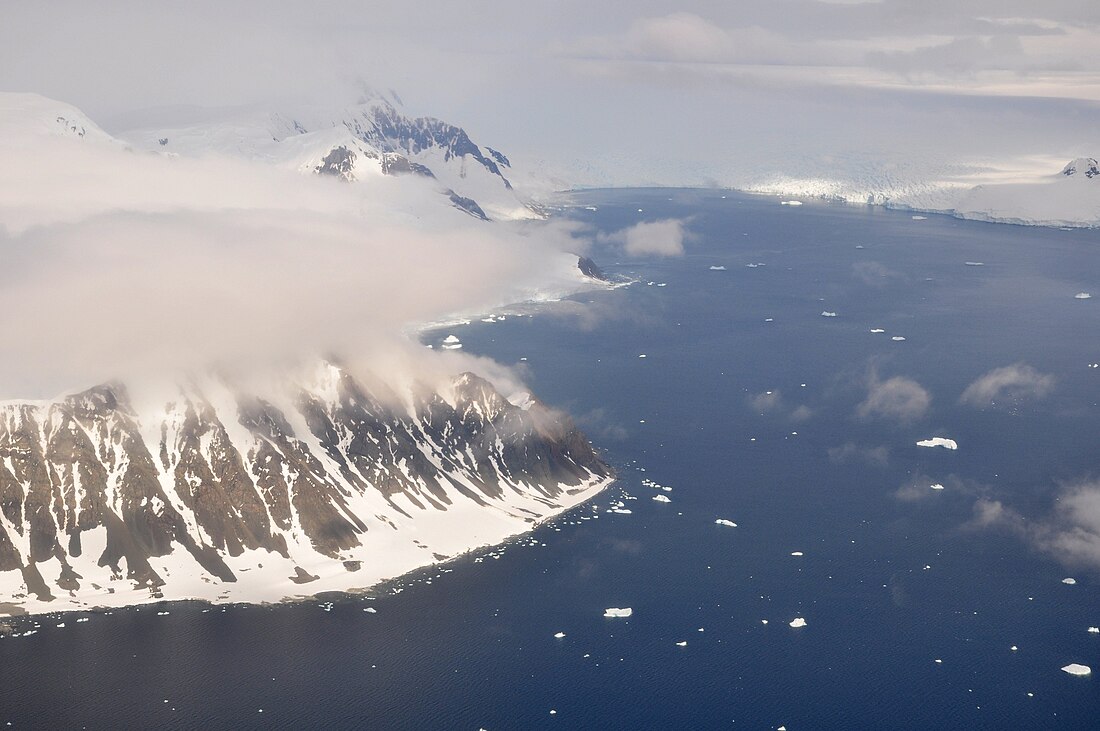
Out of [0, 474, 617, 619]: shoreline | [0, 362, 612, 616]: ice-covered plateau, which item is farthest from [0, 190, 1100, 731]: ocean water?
[0, 362, 612, 616]: ice-covered plateau

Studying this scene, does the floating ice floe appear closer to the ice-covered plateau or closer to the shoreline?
the shoreline

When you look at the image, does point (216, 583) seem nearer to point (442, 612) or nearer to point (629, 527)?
point (442, 612)

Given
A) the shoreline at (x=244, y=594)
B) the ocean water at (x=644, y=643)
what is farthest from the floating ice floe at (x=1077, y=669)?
the shoreline at (x=244, y=594)

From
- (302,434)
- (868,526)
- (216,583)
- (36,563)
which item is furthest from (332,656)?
(868,526)

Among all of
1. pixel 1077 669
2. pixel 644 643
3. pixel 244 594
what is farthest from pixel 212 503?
pixel 1077 669

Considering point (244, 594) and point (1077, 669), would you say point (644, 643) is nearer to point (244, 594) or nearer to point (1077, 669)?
point (1077, 669)

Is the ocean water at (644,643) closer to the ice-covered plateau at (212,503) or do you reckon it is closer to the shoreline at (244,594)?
the shoreline at (244,594)
